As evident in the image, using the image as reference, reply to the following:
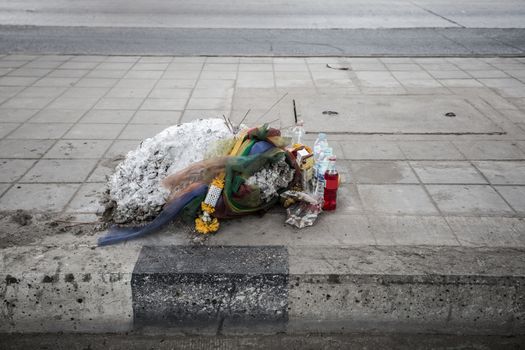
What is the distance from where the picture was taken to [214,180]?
3621 millimetres

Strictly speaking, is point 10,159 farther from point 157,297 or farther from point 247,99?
point 247,99

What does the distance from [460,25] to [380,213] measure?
34.2 ft

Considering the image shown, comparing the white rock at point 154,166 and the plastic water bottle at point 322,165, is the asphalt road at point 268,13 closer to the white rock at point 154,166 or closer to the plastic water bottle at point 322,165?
the white rock at point 154,166

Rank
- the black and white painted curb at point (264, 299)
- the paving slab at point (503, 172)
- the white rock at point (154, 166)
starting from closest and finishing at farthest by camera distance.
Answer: the black and white painted curb at point (264, 299), the white rock at point (154, 166), the paving slab at point (503, 172)

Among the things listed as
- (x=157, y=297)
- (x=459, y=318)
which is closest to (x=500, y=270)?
(x=459, y=318)

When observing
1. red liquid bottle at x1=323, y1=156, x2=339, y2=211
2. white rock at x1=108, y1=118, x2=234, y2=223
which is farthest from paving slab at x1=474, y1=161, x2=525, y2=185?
white rock at x1=108, y1=118, x2=234, y2=223

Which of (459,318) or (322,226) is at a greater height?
(322,226)

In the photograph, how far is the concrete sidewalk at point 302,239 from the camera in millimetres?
3141

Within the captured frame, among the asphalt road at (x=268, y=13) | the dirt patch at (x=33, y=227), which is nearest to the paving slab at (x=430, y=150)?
the dirt patch at (x=33, y=227)

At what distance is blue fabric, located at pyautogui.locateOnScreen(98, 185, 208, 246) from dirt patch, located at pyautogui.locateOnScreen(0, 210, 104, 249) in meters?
0.18

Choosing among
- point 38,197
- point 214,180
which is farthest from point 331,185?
point 38,197

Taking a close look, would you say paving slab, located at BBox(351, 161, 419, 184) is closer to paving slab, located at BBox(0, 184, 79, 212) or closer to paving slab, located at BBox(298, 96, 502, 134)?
paving slab, located at BBox(298, 96, 502, 134)

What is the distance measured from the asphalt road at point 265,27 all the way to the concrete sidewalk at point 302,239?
148 inches

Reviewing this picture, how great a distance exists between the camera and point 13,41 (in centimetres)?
1023
